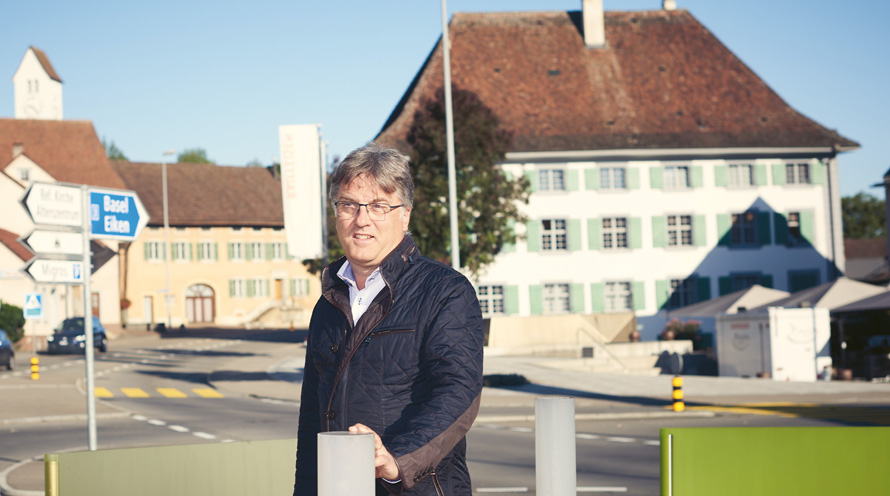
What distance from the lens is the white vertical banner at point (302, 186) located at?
2931cm

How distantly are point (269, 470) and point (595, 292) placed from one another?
4367cm

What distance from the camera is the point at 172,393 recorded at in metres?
27.7

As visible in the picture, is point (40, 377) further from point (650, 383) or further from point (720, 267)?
point (720, 267)

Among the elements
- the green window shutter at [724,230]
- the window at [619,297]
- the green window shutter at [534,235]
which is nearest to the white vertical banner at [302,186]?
the green window shutter at [534,235]

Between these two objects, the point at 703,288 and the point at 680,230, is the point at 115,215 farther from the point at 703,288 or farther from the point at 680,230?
the point at 703,288

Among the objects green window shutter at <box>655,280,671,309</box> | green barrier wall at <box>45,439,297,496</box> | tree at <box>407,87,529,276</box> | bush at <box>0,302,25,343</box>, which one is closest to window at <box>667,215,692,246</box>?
green window shutter at <box>655,280,671,309</box>

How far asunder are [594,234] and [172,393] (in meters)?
24.1

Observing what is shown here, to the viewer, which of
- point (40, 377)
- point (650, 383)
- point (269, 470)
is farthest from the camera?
point (40, 377)

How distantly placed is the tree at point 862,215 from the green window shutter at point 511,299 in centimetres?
6812

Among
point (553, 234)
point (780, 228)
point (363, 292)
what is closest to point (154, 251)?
point (553, 234)

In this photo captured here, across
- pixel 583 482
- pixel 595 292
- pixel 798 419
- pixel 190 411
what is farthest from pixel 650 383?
pixel 595 292

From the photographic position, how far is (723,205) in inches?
1909

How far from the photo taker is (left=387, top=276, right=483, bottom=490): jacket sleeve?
121 inches

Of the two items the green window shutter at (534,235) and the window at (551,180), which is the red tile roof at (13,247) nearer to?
the green window shutter at (534,235)
